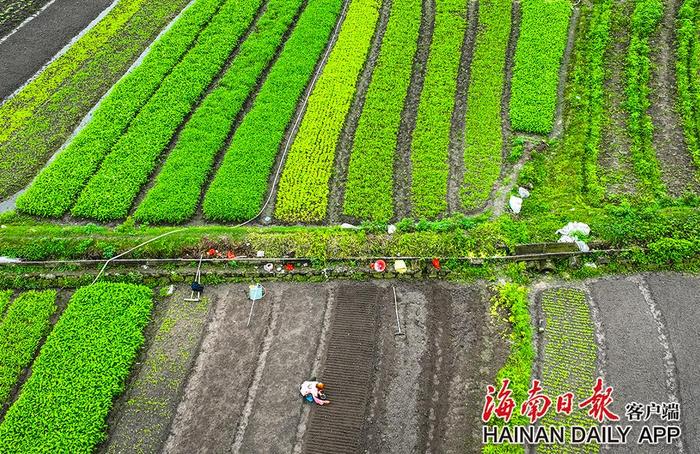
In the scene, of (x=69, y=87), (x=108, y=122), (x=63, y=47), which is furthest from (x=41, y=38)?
(x=108, y=122)

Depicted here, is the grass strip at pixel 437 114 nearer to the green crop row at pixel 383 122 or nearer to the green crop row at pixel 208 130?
the green crop row at pixel 383 122

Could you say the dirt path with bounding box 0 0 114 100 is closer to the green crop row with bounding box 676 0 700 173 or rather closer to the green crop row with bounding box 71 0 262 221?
the green crop row with bounding box 71 0 262 221

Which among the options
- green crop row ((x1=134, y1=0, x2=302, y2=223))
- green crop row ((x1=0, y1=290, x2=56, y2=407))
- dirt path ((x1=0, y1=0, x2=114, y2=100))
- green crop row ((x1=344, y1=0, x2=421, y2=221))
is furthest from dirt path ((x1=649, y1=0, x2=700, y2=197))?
dirt path ((x1=0, y1=0, x2=114, y2=100))

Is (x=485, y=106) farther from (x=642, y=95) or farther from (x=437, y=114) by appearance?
(x=642, y=95)

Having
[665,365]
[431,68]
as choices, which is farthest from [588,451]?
[431,68]

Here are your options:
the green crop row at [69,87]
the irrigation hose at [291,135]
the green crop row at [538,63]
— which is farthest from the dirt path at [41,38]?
the green crop row at [538,63]
